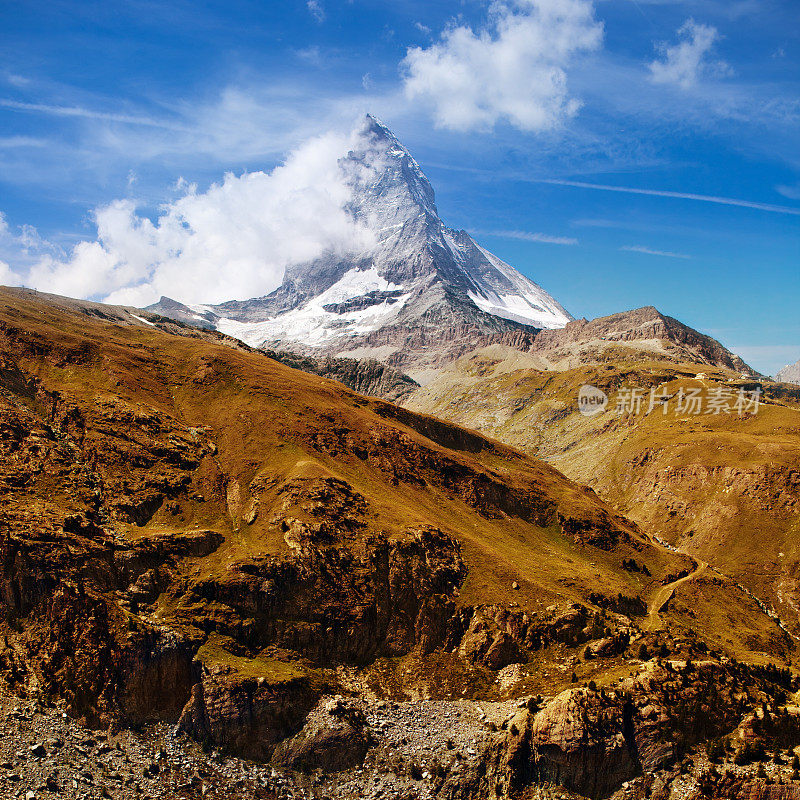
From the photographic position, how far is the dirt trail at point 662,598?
427ft

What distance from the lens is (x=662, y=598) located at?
14512 cm

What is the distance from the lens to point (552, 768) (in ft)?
304

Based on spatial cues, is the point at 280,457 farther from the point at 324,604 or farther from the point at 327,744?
the point at 327,744

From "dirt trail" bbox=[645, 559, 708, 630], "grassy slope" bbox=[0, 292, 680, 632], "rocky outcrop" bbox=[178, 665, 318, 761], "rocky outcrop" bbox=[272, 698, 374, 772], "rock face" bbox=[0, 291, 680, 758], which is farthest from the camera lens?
"dirt trail" bbox=[645, 559, 708, 630]

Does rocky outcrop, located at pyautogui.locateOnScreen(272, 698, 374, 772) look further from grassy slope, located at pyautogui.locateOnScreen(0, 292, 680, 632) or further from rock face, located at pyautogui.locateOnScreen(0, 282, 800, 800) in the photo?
grassy slope, located at pyautogui.locateOnScreen(0, 292, 680, 632)

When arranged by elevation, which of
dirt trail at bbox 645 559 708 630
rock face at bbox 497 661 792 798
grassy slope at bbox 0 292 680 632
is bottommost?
rock face at bbox 497 661 792 798

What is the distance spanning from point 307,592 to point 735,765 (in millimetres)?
66492

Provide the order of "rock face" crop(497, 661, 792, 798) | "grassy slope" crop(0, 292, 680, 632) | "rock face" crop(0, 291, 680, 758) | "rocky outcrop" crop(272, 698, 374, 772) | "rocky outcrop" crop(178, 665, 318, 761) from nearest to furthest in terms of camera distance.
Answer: "rocky outcrop" crop(272, 698, 374, 772) → "rocky outcrop" crop(178, 665, 318, 761) → "rock face" crop(497, 661, 792, 798) → "rock face" crop(0, 291, 680, 758) → "grassy slope" crop(0, 292, 680, 632)

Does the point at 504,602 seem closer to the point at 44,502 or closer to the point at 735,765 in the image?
the point at 735,765

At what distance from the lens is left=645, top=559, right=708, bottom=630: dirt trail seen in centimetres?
13025

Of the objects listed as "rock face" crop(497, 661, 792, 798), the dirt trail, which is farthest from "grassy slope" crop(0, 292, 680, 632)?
"rock face" crop(497, 661, 792, 798)

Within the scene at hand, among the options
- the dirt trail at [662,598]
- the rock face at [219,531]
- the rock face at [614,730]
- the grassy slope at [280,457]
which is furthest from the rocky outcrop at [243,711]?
the dirt trail at [662,598]

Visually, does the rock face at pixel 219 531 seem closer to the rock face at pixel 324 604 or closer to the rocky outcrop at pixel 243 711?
the rocky outcrop at pixel 243 711

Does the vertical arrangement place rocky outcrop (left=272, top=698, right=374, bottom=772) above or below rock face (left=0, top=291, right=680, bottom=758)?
below
